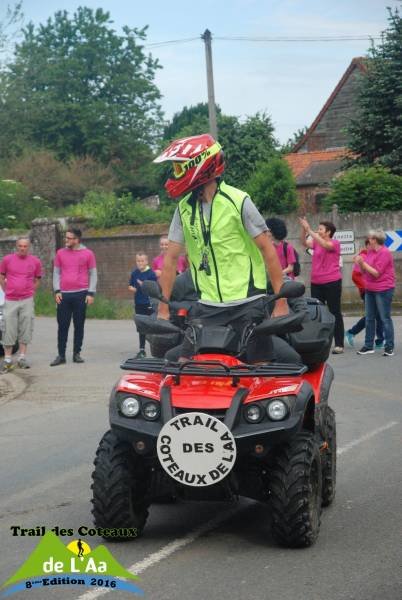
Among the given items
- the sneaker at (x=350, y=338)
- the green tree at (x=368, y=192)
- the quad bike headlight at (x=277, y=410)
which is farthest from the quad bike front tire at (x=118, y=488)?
the green tree at (x=368, y=192)

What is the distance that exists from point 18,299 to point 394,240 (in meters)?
10.6

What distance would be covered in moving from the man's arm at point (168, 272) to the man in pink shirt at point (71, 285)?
385 inches

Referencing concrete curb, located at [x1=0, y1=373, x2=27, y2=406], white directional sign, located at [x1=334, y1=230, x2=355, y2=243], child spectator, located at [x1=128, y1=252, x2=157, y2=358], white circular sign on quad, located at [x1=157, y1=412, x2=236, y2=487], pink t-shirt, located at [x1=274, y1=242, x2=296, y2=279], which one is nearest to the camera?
white circular sign on quad, located at [x1=157, y1=412, x2=236, y2=487]

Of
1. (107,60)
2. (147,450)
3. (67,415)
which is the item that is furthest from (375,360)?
(107,60)

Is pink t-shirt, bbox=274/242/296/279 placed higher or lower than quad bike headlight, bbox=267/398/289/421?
lower

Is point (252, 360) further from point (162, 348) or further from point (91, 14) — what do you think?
point (91, 14)

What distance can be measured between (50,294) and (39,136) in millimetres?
39504

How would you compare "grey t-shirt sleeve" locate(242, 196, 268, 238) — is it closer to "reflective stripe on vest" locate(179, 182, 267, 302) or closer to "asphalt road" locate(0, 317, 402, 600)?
"reflective stripe on vest" locate(179, 182, 267, 302)

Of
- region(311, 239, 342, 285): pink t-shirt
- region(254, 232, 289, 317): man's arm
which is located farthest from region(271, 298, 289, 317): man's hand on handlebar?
region(311, 239, 342, 285): pink t-shirt

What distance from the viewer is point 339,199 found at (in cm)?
2711

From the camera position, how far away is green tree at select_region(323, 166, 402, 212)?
26.5 metres

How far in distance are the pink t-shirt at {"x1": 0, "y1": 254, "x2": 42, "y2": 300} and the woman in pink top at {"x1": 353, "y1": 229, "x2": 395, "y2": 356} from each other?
4.60 metres

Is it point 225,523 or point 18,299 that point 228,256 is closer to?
point 225,523

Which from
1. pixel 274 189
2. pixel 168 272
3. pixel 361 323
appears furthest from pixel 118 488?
pixel 274 189
